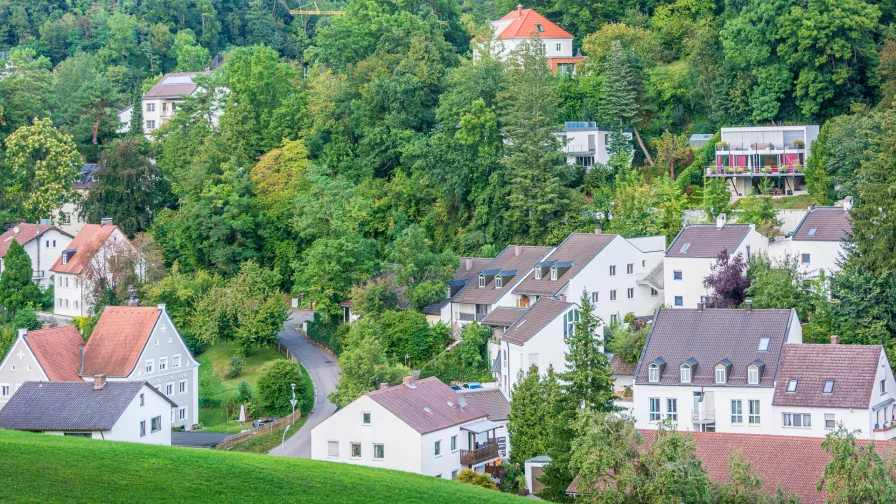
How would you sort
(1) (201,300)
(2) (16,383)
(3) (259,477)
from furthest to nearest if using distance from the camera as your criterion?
(1) (201,300), (2) (16,383), (3) (259,477)

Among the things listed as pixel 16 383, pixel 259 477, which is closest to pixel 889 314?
pixel 259 477

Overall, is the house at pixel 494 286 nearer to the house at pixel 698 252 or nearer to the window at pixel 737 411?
the house at pixel 698 252

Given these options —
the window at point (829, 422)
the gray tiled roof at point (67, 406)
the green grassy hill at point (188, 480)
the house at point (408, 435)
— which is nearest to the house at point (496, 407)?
the house at point (408, 435)

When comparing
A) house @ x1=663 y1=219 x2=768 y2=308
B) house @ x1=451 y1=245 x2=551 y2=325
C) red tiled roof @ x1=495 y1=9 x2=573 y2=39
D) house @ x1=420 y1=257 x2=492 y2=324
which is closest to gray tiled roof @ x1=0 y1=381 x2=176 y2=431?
house @ x1=420 y1=257 x2=492 y2=324

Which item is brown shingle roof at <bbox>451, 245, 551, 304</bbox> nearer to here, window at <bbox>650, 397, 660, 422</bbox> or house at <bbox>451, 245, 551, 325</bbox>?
house at <bbox>451, 245, 551, 325</bbox>

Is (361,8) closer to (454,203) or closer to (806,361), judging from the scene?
(454,203)

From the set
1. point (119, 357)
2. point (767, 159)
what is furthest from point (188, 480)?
point (767, 159)

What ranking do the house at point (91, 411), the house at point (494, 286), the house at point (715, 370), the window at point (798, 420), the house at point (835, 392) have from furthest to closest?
1. the house at point (494, 286)
2. the house at point (91, 411)
3. the house at point (715, 370)
4. the window at point (798, 420)
5. the house at point (835, 392)
